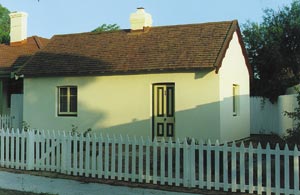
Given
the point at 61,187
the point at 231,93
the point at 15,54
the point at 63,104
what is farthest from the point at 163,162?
the point at 15,54

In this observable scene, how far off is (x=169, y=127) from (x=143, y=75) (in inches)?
90.8

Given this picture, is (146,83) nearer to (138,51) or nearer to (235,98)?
(138,51)

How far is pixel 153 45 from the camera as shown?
18.4m

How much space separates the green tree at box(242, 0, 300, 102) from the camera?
25.1 meters

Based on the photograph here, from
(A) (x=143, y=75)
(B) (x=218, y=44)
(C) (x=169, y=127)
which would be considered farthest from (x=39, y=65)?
(B) (x=218, y=44)

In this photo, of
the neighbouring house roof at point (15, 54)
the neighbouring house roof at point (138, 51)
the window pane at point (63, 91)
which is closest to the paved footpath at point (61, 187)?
the neighbouring house roof at point (138, 51)

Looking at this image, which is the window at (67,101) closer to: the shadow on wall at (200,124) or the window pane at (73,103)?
the window pane at (73,103)

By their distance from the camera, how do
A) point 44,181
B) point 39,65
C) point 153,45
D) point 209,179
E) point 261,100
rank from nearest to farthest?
point 209,179, point 44,181, point 153,45, point 39,65, point 261,100

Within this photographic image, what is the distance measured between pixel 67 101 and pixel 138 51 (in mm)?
3857

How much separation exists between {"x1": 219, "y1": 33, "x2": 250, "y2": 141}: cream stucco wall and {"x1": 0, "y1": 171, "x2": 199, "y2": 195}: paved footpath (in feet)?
26.1

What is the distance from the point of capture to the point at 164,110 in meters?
17.1

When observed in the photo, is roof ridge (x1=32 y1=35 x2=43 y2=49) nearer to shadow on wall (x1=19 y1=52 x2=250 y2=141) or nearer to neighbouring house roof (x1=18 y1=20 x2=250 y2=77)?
neighbouring house roof (x1=18 y1=20 x2=250 y2=77)

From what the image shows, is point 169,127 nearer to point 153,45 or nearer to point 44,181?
point 153,45

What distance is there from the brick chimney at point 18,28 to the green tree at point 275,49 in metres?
14.1
